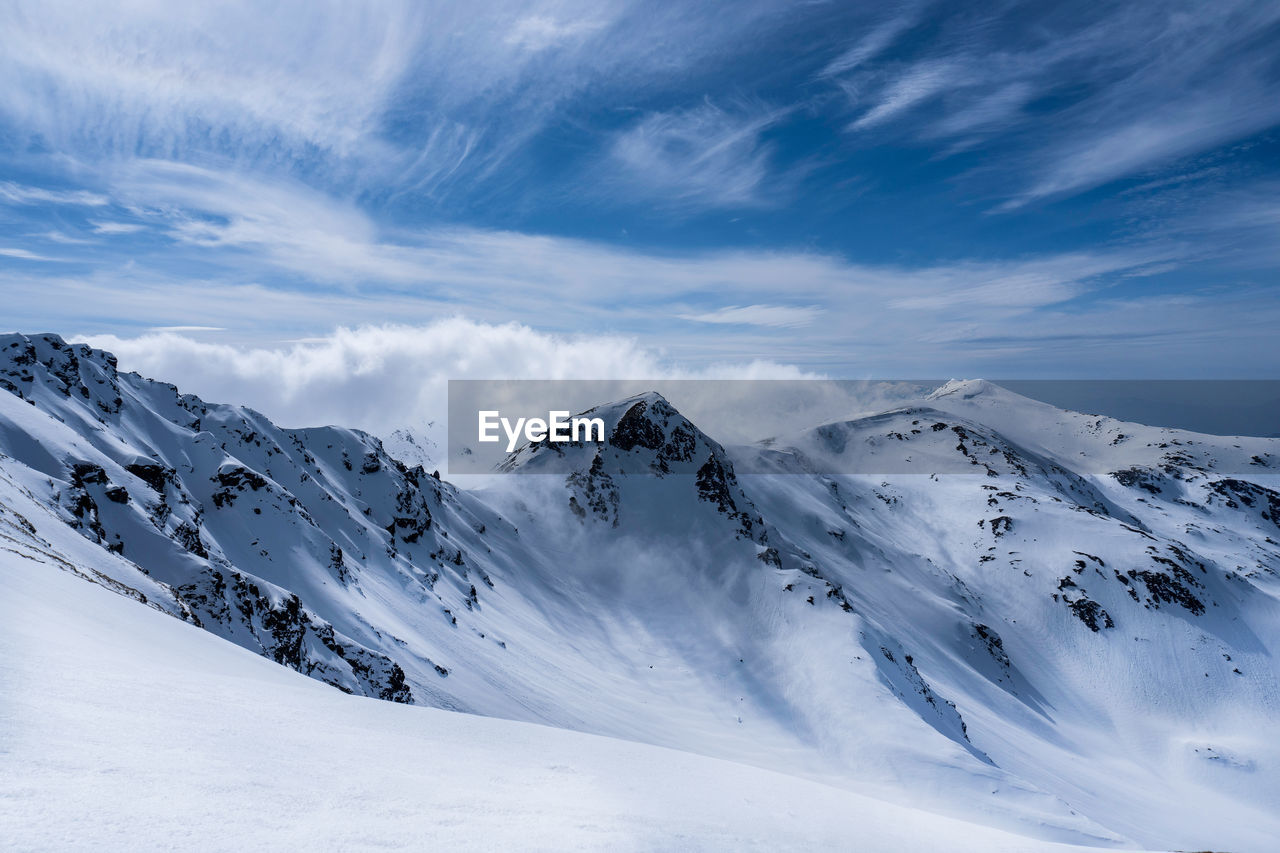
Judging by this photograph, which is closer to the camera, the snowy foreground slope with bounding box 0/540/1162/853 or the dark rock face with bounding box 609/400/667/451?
the snowy foreground slope with bounding box 0/540/1162/853

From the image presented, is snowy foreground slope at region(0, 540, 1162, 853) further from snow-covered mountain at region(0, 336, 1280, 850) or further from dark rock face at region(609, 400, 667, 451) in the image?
dark rock face at region(609, 400, 667, 451)

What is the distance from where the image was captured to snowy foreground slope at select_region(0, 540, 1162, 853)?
5.90 metres

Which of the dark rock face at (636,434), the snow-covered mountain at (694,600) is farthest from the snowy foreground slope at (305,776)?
the dark rock face at (636,434)

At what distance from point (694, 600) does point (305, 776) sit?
8966 centimetres

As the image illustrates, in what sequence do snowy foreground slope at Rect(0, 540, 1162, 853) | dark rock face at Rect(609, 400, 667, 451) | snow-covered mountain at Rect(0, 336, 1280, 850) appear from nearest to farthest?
snowy foreground slope at Rect(0, 540, 1162, 853)
snow-covered mountain at Rect(0, 336, 1280, 850)
dark rock face at Rect(609, 400, 667, 451)

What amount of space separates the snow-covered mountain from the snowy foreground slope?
16.1 ft

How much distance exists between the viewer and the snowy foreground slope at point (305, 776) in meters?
5.90

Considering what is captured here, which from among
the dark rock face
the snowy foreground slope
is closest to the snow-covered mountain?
the dark rock face

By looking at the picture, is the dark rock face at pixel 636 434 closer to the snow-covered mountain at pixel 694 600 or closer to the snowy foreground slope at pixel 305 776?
the snow-covered mountain at pixel 694 600

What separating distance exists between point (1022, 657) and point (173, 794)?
521 ft

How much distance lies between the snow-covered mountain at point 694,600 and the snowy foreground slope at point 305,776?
4893 millimetres

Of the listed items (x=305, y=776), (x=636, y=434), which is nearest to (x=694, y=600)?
(x=636, y=434)

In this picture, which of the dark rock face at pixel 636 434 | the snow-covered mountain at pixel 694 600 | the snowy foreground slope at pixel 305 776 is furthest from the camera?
the dark rock face at pixel 636 434

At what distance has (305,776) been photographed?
7633mm
